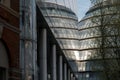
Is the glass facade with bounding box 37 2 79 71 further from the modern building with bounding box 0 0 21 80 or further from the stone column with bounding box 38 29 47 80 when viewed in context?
the modern building with bounding box 0 0 21 80

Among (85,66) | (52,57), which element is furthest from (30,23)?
(85,66)

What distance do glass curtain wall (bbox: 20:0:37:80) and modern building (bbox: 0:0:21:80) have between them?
1638 cm

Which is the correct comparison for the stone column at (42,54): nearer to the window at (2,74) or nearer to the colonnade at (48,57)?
the colonnade at (48,57)

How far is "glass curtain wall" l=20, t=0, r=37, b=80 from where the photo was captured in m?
36.3

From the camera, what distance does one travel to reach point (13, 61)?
18531 millimetres

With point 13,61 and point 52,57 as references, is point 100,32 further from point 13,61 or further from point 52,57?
point 52,57

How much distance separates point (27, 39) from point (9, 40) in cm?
2020

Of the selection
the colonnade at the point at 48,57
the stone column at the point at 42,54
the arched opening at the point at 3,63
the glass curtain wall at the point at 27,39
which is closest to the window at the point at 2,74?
the arched opening at the point at 3,63

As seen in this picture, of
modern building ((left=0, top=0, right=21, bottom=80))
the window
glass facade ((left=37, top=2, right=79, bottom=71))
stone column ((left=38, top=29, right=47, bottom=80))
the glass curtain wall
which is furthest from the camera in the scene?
glass facade ((left=37, top=2, right=79, bottom=71))

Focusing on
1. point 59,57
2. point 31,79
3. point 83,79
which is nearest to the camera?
point 31,79

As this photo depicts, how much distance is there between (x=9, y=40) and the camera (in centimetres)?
1812

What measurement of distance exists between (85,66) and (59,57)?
48.8m

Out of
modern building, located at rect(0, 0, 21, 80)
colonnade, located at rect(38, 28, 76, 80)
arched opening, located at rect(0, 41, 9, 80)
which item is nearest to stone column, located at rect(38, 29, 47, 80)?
colonnade, located at rect(38, 28, 76, 80)

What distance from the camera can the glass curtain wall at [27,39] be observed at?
1430 inches
